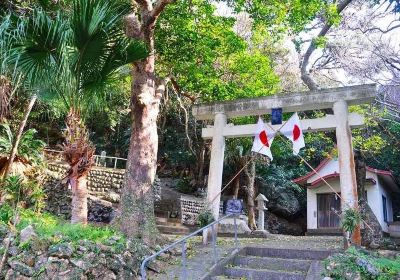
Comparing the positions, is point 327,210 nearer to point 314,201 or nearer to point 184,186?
point 314,201

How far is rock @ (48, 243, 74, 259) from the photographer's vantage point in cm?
574

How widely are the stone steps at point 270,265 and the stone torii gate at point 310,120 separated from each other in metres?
1.17

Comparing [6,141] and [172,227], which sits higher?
[6,141]

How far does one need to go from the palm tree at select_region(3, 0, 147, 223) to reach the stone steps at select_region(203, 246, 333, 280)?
3551mm

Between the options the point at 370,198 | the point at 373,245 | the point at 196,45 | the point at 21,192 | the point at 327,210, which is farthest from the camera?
the point at 327,210

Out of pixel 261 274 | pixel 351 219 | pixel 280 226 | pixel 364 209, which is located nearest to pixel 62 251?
pixel 261 274

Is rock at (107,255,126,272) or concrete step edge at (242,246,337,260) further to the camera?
concrete step edge at (242,246,337,260)

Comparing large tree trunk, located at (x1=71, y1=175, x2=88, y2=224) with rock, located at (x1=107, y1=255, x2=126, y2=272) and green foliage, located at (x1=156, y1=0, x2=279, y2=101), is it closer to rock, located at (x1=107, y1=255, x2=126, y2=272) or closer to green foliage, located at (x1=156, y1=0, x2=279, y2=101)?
rock, located at (x1=107, y1=255, x2=126, y2=272)

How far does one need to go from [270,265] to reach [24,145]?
381 inches

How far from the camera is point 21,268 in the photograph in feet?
19.1

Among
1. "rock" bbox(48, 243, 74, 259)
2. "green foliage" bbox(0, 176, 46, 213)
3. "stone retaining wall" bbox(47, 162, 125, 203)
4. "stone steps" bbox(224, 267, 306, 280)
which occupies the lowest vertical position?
"stone steps" bbox(224, 267, 306, 280)

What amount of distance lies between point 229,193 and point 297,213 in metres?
4.05

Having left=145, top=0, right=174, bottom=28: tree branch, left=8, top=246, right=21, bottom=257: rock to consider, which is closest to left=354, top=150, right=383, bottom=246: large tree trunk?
left=145, top=0, right=174, bottom=28: tree branch

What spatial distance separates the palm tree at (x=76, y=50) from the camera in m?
5.16
